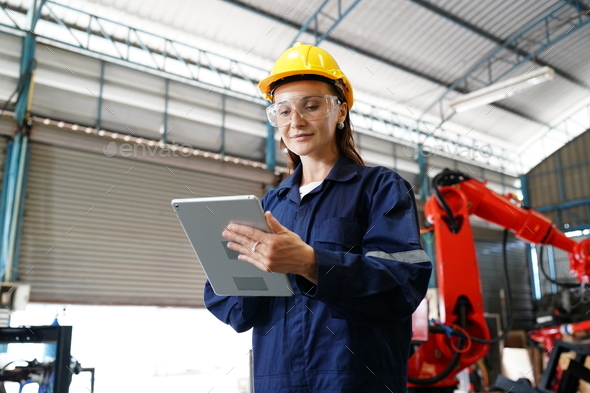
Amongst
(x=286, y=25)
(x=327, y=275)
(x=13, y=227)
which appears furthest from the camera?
(x=286, y=25)

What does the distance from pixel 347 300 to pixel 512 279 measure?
57.4 feet

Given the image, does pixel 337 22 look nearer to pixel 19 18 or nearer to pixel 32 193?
pixel 19 18

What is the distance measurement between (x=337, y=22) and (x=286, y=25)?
3.58ft

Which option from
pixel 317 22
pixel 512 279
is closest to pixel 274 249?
pixel 317 22

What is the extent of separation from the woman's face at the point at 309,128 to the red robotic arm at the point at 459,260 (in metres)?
3.17

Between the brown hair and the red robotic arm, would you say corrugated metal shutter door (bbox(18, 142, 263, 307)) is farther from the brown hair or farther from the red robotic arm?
the brown hair

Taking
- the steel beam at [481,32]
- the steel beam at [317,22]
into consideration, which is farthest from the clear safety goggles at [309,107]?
the steel beam at [481,32]

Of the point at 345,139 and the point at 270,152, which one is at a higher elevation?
the point at 270,152

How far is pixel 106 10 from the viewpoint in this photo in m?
9.22

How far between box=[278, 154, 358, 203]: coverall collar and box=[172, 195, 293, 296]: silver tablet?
1.23ft

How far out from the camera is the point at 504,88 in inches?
422

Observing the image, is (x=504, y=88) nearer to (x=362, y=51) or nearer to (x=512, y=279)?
(x=362, y=51)

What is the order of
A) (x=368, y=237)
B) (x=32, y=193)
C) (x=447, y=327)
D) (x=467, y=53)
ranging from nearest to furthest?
(x=368, y=237) → (x=447, y=327) → (x=32, y=193) → (x=467, y=53)

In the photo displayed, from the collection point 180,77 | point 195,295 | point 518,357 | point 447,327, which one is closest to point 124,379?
point 195,295
